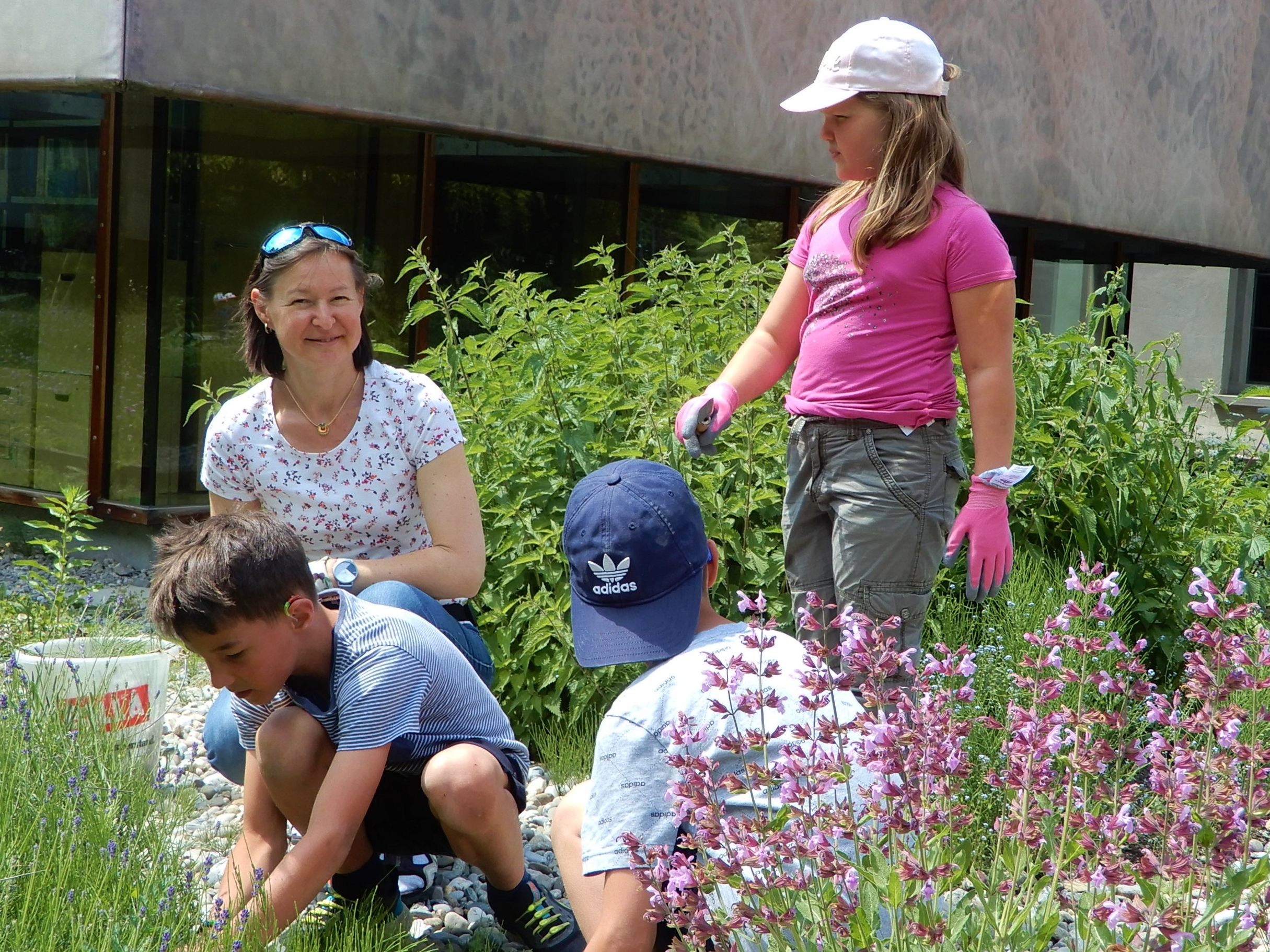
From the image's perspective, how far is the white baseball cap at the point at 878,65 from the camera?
2529 millimetres

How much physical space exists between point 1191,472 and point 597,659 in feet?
10.8

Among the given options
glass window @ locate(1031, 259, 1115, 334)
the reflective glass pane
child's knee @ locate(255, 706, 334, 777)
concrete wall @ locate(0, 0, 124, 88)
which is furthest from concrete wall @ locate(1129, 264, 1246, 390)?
child's knee @ locate(255, 706, 334, 777)

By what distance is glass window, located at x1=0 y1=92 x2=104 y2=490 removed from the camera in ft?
20.9

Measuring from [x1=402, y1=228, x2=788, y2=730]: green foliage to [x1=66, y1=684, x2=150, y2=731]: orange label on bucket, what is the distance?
0.89 m

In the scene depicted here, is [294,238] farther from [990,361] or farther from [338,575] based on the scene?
[990,361]

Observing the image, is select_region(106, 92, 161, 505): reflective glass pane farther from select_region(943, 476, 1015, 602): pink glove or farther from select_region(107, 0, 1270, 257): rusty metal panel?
select_region(943, 476, 1015, 602): pink glove

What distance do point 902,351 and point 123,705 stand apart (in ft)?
5.62

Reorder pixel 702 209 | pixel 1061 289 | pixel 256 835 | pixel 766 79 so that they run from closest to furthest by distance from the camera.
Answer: pixel 256 835 < pixel 766 79 < pixel 702 209 < pixel 1061 289

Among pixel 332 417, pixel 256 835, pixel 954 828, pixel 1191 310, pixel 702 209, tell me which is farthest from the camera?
pixel 1191 310

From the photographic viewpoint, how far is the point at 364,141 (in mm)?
7012

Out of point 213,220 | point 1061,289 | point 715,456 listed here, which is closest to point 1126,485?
point 715,456

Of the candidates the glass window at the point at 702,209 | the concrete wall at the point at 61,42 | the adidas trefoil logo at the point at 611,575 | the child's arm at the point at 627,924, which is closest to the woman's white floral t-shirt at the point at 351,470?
the adidas trefoil logo at the point at 611,575

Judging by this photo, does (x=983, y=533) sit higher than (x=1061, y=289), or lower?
lower

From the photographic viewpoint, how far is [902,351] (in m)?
2.57
